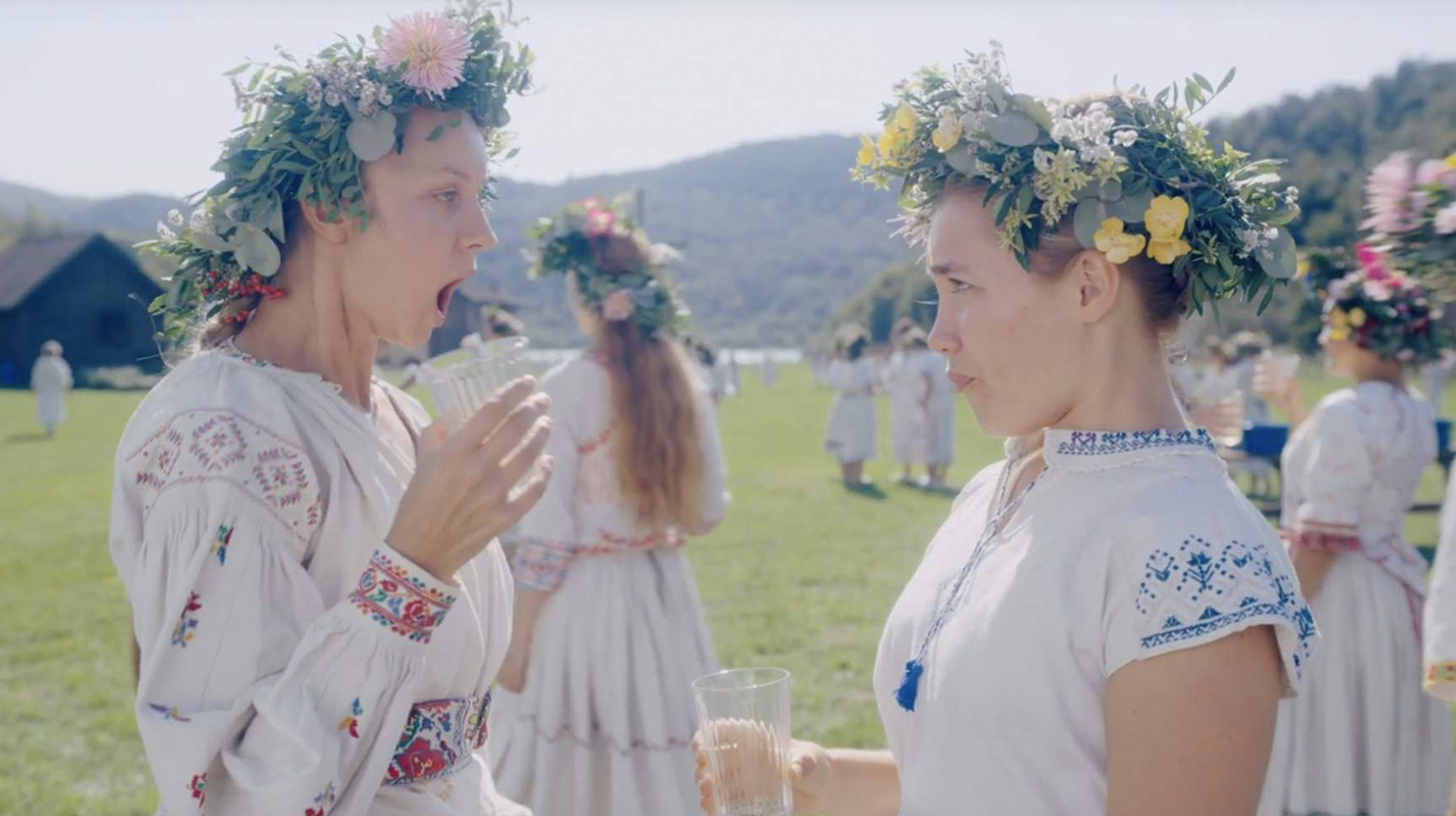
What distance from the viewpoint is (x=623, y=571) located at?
15.2ft

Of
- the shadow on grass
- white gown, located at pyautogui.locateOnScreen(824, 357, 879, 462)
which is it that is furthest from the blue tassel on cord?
white gown, located at pyautogui.locateOnScreen(824, 357, 879, 462)

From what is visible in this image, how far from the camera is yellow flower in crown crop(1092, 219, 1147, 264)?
1.75 metres

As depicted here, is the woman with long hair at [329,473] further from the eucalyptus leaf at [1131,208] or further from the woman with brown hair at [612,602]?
the woman with brown hair at [612,602]

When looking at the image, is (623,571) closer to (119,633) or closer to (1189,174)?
(1189,174)

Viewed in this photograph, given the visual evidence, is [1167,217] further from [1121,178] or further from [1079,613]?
[1079,613]

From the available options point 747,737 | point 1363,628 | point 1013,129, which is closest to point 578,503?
point 747,737

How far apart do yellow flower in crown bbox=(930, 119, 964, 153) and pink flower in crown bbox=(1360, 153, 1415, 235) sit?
153 centimetres

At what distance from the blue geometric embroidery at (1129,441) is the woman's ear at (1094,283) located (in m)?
0.18

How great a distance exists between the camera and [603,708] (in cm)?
448

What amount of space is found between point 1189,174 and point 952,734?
0.94 m

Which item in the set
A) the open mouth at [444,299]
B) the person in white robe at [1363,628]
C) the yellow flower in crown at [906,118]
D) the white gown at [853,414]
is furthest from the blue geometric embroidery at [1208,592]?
the white gown at [853,414]

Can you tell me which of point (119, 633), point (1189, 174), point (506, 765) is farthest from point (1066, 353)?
point (119, 633)

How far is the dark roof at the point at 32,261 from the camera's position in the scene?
166ft

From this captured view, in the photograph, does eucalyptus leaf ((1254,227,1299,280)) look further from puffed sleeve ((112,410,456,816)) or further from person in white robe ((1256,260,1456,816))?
person in white robe ((1256,260,1456,816))
